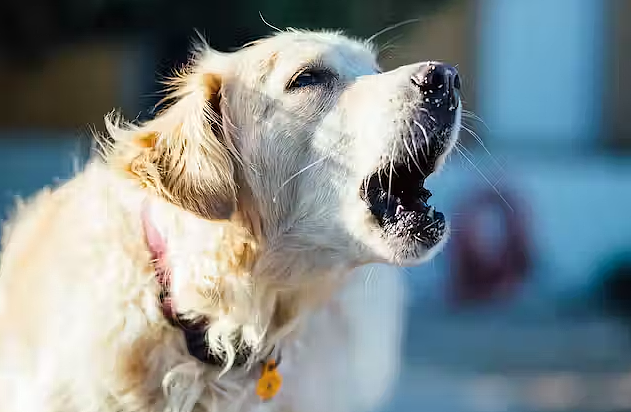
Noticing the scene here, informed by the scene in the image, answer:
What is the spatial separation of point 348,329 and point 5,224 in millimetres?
1426

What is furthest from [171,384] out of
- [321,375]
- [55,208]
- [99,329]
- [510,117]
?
[510,117]

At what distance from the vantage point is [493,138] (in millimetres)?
11164

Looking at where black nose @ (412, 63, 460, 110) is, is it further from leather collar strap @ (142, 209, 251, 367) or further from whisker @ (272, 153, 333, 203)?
leather collar strap @ (142, 209, 251, 367)

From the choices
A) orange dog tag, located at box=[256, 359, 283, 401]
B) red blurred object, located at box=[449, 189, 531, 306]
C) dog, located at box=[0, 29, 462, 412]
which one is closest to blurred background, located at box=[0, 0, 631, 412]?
red blurred object, located at box=[449, 189, 531, 306]

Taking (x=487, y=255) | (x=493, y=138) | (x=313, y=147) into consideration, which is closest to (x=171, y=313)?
(x=313, y=147)

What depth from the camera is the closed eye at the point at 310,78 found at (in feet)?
9.74

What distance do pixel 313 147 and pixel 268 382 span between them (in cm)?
79

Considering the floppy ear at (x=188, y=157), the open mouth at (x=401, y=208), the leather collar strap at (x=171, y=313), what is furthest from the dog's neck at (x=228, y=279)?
the open mouth at (x=401, y=208)

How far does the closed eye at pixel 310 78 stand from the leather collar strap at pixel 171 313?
62cm

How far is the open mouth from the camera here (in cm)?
284

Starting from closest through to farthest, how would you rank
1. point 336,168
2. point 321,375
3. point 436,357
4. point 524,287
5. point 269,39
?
point 336,168
point 269,39
point 321,375
point 436,357
point 524,287

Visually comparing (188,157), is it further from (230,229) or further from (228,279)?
(228,279)

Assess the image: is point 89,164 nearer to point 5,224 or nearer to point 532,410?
point 5,224

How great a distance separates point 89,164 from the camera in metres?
3.50
